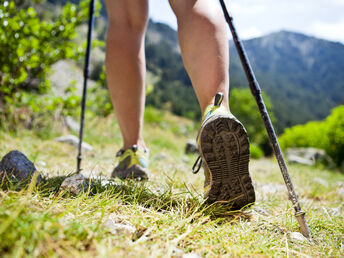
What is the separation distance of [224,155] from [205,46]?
404 millimetres

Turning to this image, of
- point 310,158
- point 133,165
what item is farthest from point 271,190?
point 310,158

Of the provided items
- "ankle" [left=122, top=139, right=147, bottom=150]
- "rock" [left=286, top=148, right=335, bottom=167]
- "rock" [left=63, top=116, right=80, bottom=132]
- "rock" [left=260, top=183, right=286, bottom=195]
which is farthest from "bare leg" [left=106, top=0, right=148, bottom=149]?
"rock" [left=286, top=148, right=335, bottom=167]

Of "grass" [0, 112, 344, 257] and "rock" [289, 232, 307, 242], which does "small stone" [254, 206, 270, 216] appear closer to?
"grass" [0, 112, 344, 257]

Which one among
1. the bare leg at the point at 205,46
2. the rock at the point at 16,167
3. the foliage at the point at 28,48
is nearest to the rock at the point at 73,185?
the rock at the point at 16,167

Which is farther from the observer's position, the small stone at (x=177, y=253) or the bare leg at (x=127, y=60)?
the bare leg at (x=127, y=60)

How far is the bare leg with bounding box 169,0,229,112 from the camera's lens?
93 centimetres

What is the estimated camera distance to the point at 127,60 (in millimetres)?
1313

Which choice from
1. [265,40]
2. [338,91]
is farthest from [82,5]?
[265,40]

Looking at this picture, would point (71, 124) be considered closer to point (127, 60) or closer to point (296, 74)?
point (127, 60)

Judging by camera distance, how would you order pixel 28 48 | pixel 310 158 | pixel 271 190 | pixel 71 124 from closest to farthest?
pixel 271 190 → pixel 28 48 → pixel 71 124 → pixel 310 158

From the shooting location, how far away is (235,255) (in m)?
0.60

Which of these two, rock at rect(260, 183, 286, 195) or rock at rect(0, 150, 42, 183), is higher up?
rock at rect(0, 150, 42, 183)

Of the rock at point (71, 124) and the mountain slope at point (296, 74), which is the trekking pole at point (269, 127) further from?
the mountain slope at point (296, 74)

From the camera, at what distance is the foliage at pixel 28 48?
2.75 metres
